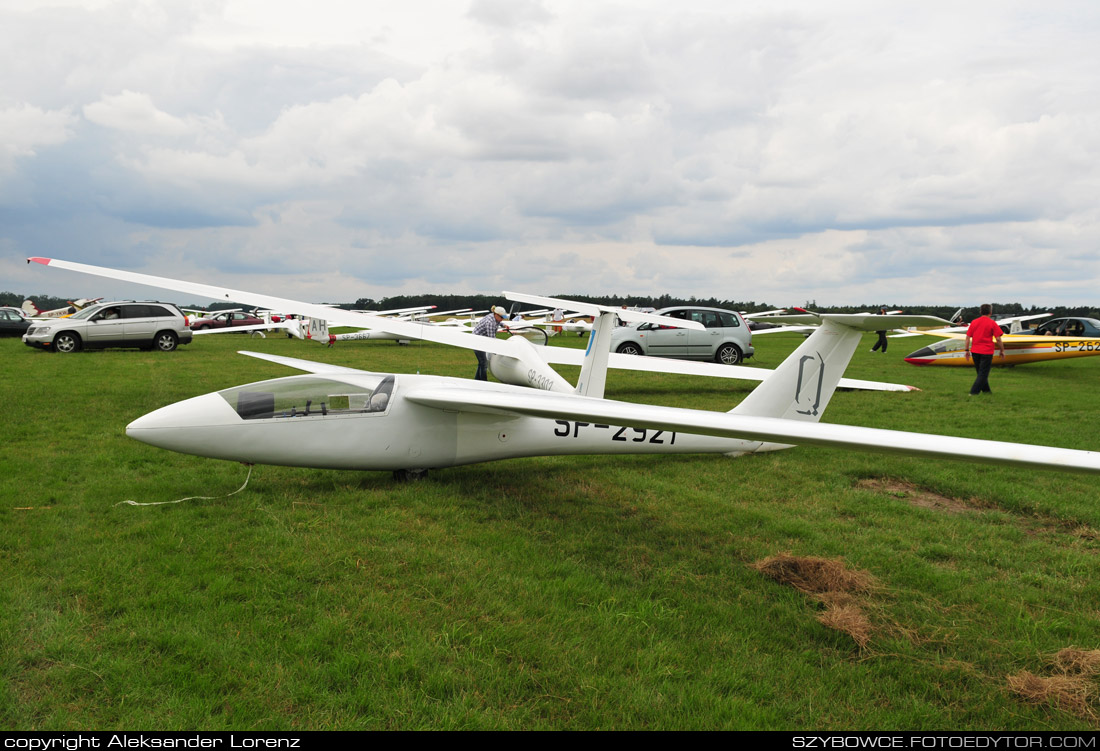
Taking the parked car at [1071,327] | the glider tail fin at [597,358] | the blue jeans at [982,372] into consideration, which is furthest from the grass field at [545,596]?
the parked car at [1071,327]

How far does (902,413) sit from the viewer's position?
1290cm

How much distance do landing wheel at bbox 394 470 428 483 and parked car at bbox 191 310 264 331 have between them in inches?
1738

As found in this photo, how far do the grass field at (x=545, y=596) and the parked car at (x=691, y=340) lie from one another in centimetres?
1260

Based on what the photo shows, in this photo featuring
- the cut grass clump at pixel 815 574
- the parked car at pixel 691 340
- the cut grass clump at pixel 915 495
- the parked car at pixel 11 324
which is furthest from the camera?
the parked car at pixel 11 324

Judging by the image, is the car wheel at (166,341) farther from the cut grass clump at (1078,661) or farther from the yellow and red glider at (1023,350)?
the cut grass clump at (1078,661)

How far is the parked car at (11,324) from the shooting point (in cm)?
3297

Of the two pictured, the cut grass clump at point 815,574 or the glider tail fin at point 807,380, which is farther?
the glider tail fin at point 807,380

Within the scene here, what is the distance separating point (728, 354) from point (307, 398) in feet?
55.8

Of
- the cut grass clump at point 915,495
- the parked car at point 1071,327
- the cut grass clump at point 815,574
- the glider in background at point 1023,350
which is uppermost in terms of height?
the parked car at point 1071,327

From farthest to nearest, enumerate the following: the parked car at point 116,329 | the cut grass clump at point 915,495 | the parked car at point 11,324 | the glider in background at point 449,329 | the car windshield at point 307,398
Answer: the parked car at point 11,324 < the parked car at point 116,329 < the glider in background at point 449,329 < the cut grass clump at point 915,495 < the car windshield at point 307,398

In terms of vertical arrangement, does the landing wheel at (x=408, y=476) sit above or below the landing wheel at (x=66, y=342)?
below

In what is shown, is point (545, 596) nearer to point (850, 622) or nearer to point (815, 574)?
point (850, 622)

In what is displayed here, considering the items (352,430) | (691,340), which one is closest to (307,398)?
(352,430)

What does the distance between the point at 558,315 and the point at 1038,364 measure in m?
33.9
